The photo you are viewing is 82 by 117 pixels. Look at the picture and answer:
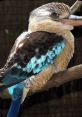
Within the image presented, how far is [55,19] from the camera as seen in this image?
5.44 ft

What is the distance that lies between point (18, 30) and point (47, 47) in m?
0.83

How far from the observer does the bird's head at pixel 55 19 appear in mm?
1641

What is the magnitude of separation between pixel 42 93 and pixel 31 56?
0.95 metres

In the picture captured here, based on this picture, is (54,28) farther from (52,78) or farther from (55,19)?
(52,78)

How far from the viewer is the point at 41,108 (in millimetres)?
2424

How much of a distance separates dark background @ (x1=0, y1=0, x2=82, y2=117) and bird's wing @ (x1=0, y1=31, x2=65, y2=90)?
29.0 inches

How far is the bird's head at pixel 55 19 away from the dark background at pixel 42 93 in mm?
644

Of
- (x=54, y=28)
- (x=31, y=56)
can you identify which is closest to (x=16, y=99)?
(x=31, y=56)

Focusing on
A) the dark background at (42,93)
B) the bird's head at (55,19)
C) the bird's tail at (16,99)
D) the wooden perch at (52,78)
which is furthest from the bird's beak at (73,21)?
the dark background at (42,93)

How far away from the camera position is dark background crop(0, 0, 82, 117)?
233 centimetres

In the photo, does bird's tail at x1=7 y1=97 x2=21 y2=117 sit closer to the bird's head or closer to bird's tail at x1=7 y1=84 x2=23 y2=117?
bird's tail at x1=7 y1=84 x2=23 y2=117

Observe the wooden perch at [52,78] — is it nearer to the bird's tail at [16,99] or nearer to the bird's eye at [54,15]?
the bird's tail at [16,99]

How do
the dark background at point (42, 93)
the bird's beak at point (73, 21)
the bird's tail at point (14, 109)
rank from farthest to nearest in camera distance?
the dark background at point (42, 93), the bird's beak at point (73, 21), the bird's tail at point (14, 109)

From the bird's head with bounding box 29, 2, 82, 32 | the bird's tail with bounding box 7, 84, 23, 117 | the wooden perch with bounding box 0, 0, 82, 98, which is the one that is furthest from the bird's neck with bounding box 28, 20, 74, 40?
the bird's tail with bounding box 7, 84, 23, 117
